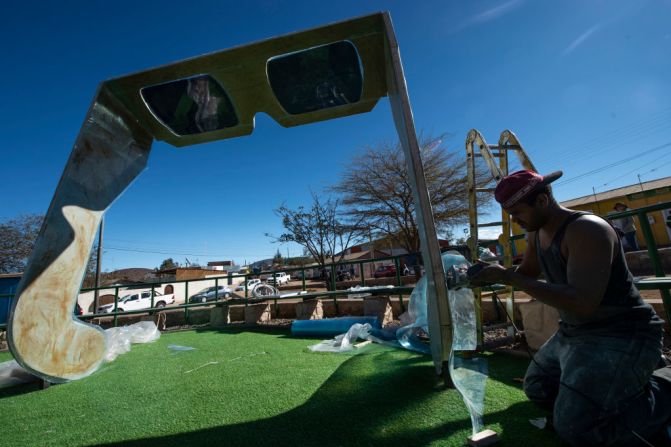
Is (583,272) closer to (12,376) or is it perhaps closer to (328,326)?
(328,326)

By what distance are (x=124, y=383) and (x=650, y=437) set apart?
12.5 feet

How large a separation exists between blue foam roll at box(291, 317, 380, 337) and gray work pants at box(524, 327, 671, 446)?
300 centimetres

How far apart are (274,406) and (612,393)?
1891mm

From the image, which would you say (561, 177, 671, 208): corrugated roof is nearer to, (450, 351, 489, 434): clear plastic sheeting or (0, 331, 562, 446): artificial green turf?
(450, 351, 489, 434): clear plastic sheeting

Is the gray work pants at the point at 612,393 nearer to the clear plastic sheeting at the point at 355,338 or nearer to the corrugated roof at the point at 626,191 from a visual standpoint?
the clear plastic sheeting at the point at 355,338

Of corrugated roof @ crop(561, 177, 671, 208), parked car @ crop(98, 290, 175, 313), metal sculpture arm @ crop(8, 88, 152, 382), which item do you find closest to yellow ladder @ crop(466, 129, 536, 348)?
metal sculpture arm @ crop(8, 88, 152, 382)

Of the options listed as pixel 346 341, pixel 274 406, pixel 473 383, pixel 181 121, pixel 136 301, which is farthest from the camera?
pixel 136 301

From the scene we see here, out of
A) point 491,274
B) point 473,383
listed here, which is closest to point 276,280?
point 473,383

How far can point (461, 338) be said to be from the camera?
2.60 metres

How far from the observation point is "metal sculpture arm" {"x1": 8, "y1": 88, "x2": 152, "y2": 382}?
169cm

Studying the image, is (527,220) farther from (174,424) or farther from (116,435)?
(116,435)

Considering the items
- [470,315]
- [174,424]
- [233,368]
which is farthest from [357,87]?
[233,368]

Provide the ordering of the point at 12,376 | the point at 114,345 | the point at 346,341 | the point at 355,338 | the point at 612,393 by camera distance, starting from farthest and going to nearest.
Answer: the point at 114,345, the point at 355,338, the point at 346,341, the point at 12,376, the point at 612,393

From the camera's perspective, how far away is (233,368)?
316 centimetres
